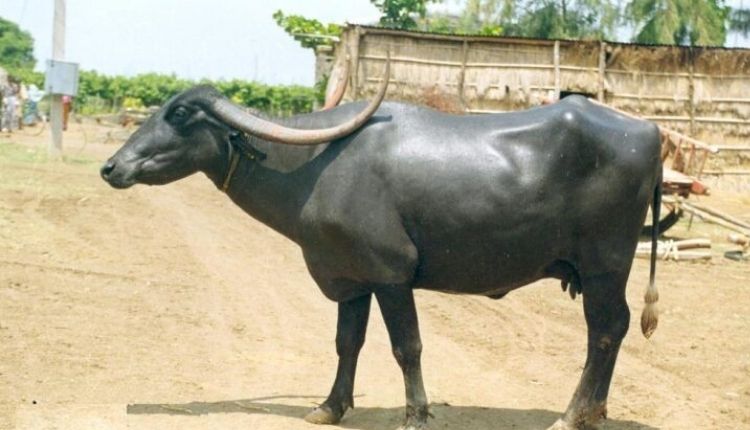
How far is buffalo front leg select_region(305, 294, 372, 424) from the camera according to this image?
23.8 ft

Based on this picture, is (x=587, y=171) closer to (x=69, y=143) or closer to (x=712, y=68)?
(x=712, y=68)

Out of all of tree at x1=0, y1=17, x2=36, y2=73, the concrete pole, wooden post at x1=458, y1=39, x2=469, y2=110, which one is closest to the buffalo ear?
wooden post at x1=458, y1=39, x2=469, y2=110

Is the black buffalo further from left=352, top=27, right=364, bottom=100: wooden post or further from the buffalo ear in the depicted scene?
left=352, top=27, right=364, bottom=100: wooden post

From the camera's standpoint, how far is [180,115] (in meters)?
7.20

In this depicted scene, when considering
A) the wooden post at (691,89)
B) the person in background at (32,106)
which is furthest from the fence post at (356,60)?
the person in background at (32,106)

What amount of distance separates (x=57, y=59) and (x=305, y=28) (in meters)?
7.46

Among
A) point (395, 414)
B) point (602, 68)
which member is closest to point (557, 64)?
point (602, 68)

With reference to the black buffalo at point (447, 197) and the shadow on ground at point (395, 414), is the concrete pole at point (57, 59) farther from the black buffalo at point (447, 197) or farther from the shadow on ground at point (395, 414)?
the black buffalo at point (447, 197)

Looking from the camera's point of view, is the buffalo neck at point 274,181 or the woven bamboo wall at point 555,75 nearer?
the buffalo neck at point 274,181

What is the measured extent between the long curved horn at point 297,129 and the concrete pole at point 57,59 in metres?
17.4

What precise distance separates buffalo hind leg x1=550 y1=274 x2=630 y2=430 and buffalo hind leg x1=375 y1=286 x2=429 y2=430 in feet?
2.53

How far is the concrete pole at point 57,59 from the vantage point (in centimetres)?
2358

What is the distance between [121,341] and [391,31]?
48.7 feet

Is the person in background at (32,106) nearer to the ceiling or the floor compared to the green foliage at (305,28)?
nearer to the floor
